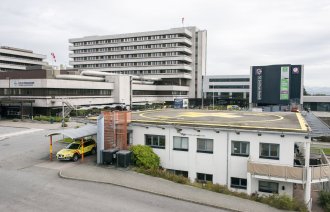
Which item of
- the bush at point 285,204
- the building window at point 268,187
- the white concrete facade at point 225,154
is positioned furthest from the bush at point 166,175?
the bush at point 285,204

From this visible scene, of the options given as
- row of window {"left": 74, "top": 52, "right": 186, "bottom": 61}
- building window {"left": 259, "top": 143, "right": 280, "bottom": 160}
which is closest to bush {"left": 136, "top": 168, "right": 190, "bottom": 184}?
building window {"left": 259, "top": 143, "right": 280, "bottom": 160}

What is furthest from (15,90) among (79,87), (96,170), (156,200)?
(156,200)

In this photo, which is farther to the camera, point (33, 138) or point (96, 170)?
point (33, 138)

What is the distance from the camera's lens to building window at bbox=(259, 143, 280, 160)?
21.4 meters

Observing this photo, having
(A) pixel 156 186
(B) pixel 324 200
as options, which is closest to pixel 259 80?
(B) pixel 324 200

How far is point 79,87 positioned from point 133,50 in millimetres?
45981

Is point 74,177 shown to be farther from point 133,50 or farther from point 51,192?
point 133,50

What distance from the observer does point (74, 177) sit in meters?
20.6

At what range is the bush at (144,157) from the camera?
2305 centimetres

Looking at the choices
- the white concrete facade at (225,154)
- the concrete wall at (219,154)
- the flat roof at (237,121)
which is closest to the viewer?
the white concrete facade at (225,154)

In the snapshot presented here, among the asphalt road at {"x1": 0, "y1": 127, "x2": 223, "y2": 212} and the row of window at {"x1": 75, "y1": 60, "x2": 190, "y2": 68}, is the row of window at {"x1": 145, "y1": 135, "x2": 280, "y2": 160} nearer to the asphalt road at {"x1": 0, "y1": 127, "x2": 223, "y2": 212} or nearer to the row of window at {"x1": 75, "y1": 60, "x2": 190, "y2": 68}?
the asphalt road at {"x1": 0, "y1": 127, "x2": 223, "y2": 212}

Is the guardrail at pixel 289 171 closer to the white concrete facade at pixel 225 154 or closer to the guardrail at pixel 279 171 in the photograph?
the guardrail at pixel 279 171

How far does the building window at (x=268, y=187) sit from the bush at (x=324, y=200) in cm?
291

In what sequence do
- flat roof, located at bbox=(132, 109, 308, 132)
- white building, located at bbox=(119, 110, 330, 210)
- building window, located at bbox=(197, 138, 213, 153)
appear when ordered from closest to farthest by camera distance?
1. white building, located at bbox=(119, 110, 330, 210)
2. flat roof, located at bbox=(132, 109, 308, 132)
3. building window, located at bbox=(197, 138, 213, 153)
